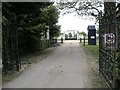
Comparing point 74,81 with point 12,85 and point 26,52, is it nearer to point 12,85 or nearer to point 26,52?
point 12,85

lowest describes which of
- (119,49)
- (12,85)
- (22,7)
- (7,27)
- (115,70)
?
(12,85)

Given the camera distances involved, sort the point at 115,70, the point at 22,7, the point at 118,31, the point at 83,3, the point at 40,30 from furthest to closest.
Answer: the point at 83,3
the point at 40,30
the point at 22,7
the point at 118,31
the point at 115,70

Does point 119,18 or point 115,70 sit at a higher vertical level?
point 119,18

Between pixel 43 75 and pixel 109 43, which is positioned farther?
pixel 43 75

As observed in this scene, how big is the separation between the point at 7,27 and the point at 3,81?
9.43 feet

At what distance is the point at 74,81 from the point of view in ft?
38.9

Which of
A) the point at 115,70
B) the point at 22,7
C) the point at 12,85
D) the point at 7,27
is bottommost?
the point at 12,85

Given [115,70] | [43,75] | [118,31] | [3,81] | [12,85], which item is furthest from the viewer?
[43,75]

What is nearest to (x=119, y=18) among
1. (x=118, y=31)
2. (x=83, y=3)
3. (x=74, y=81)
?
(x=118, y=31)

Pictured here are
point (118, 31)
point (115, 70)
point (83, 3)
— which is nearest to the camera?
point (115, 70)

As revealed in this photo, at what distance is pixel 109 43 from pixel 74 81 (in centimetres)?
232

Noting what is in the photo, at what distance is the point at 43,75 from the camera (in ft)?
44.5

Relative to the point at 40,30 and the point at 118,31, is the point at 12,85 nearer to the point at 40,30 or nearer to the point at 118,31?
the point at 118,31

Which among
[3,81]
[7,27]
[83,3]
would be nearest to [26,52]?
[83,3]
